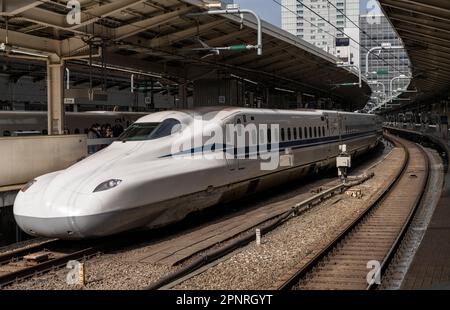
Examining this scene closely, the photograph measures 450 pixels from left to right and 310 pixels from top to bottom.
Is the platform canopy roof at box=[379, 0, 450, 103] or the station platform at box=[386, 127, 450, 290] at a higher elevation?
the platform canopy roof at box=[379, 0, 450, 103]

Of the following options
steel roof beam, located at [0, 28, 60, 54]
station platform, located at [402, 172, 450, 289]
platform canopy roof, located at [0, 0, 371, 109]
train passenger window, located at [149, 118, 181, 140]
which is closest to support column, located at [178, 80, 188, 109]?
platform canopy roof, located at [0, 0, 371, 109]

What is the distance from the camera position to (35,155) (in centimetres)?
1282

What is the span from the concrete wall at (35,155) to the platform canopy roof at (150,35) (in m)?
2.74

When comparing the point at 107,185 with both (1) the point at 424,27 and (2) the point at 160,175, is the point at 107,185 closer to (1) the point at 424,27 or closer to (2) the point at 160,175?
(2) the point at 160,175

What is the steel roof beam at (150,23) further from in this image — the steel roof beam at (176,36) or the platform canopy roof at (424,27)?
the platform canopy roof at (424,27)

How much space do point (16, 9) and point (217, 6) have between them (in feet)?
18.3

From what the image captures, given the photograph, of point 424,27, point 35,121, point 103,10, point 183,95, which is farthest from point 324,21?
point 103,10

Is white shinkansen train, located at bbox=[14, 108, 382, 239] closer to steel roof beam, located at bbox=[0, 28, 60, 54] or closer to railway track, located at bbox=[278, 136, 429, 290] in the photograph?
railway track, located at bbox=[278, 136, 429, 290]

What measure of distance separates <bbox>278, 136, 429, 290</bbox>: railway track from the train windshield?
157 inches

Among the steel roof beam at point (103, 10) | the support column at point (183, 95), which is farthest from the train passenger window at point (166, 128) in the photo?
the support column at point (183, 95)

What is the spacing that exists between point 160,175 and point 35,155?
448 cm

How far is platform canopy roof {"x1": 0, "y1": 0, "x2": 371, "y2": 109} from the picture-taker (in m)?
13.4

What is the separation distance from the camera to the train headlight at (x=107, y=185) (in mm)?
8820
